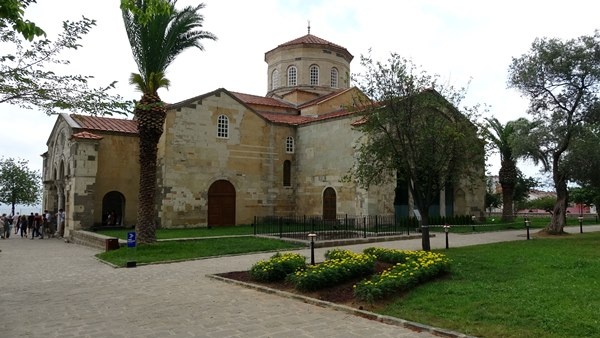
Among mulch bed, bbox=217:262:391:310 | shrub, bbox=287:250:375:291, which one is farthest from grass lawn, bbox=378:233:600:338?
shrub, bbox=287:250:375:291

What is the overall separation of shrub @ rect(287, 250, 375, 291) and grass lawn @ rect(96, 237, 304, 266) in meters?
6.32

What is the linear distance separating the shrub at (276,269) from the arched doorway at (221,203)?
56.5 ft

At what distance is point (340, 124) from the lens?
27.7 metres

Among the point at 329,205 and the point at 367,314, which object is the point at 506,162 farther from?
the point at 367,314

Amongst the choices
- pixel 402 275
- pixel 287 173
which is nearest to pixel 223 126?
pixel 287 173

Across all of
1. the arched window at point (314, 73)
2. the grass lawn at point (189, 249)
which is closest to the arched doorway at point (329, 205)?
the grass lawn at point (189, 249)

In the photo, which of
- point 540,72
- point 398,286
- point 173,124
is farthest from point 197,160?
point 398,286

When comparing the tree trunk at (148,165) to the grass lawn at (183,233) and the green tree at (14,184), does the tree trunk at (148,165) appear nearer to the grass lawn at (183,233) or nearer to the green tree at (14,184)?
the grass lawn at (183,233)

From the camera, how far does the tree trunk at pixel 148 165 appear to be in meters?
17.2

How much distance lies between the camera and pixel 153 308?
27.1 feet

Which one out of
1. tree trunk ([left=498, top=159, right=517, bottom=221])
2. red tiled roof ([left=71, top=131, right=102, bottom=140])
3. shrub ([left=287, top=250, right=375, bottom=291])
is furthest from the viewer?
tree trunk ([left=498, top=159, right=517, bottom=221])

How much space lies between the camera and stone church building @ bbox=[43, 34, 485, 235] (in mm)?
25219

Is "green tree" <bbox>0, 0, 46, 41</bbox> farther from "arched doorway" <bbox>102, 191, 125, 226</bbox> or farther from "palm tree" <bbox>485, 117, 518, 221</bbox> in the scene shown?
"palm tree" <bbox>485, 117, 518, 221</bbox>

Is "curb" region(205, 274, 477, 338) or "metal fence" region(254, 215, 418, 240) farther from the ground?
"metal fence" region(254, 215, 418, 240)
